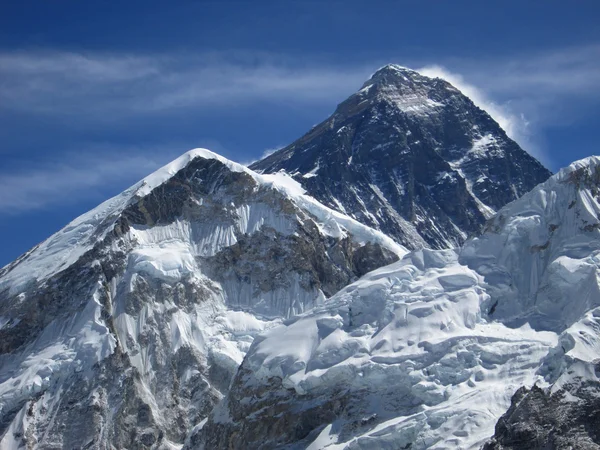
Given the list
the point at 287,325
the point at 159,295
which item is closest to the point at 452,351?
the point at 287,325

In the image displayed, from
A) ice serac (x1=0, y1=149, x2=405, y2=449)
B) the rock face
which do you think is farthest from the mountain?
ice serac (x1=0, y1=149, x2=405, y2=449)

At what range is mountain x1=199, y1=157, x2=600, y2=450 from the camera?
11438 centimetres

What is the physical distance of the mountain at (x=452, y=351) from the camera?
4503 inches

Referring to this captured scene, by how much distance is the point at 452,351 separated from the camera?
125 m

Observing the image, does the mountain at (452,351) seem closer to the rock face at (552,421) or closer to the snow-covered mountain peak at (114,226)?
the rock face at (552,421)

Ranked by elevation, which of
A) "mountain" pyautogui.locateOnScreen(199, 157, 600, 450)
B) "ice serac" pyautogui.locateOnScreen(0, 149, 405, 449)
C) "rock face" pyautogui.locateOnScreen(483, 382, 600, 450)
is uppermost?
"ice serac" pyautogui.locateOnScreen(0, 149, 405, 449)

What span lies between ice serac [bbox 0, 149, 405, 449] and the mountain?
13651mm

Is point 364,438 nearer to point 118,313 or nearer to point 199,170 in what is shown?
point 118,313

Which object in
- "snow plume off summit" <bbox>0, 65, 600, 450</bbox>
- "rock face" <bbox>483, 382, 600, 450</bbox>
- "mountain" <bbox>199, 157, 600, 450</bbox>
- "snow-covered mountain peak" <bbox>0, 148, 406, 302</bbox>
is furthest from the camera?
"snow-covered mountain peak" <bbox>0, 148, 406, 302</bbox>

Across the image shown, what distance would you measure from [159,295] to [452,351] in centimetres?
4485

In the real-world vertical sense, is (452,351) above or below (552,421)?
above

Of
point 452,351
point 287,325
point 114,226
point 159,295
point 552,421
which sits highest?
point 114,226

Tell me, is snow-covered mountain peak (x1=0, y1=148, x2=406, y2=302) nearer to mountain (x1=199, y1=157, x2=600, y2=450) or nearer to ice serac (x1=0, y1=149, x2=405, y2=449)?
ice serac (x1=0, y1=149, x2=405, y2=449)

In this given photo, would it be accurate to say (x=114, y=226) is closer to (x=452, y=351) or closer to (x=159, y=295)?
(x=159, y=295)
